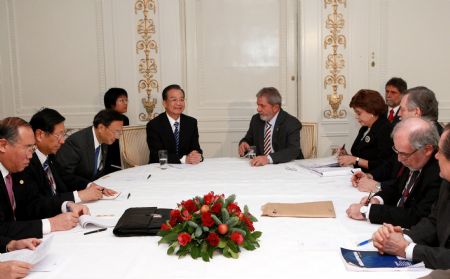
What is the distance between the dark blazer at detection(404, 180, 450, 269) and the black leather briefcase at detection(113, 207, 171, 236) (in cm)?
117

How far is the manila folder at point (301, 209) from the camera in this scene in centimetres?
260

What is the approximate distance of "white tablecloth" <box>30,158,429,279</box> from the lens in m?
1.89

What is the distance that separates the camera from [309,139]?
5.28 metres

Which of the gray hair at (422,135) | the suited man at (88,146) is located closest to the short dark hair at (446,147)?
the gray hair at (422,135)

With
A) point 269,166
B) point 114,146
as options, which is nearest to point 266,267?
point 269,166

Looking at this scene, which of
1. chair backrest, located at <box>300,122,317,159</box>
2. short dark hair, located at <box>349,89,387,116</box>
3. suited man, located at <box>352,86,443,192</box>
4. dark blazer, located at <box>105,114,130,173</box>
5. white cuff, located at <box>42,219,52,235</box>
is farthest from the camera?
dark blazer, located at <box>105,114,130,173</box>

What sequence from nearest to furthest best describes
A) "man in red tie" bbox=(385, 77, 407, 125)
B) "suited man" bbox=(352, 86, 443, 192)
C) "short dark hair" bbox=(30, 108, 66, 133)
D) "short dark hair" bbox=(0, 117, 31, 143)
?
"short dark hair" bbox=(0, 117, 31, 143)
"suited man" bbox=(352, 86, 443, 192)
"short dark hair" bbox=(30, 108, 66, 133)
"man in red tie" bbox=(385, 77, 407, 125)

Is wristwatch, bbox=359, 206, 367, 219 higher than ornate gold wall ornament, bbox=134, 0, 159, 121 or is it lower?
lower

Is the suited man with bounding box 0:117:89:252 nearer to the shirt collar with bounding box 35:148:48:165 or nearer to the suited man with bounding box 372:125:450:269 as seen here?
the shirt collar with bounding box 35:148:48:165

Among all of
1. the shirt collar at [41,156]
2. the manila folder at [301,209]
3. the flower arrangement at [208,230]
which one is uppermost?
the shirt collar at [41,156]

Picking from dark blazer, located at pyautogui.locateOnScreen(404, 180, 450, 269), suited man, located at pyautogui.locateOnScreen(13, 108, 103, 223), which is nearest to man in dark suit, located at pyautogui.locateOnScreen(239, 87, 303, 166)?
suited man, located at pyautogui.locateOnScreen(13, 108, 103, 223)

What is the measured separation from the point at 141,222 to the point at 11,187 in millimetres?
860

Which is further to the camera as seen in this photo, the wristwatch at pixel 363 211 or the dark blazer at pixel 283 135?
the dark blazer at pixel 283 135

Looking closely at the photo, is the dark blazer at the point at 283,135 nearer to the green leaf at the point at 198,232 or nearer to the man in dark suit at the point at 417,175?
the man in dark suit at the point at 417,175
